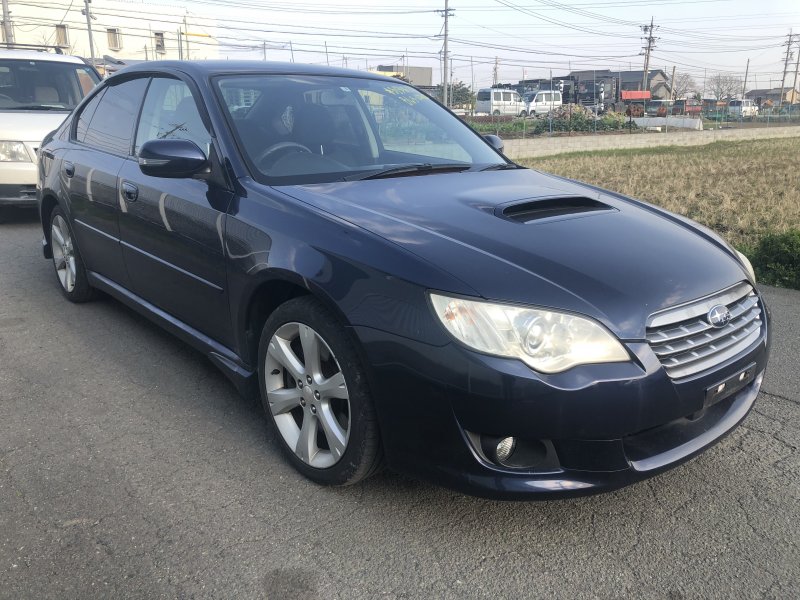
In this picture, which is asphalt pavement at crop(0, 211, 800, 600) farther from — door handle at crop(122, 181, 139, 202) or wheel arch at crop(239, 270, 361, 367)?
door handle at crop(122, 181, 139, 202)

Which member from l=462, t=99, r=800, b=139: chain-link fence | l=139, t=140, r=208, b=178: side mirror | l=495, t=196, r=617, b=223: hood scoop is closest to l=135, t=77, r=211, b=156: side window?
l=139, t=140, r=208, b=178: side mirror

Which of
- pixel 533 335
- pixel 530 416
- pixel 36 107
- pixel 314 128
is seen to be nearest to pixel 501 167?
pixel 314 128

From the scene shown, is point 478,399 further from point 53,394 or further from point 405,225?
point 53,394

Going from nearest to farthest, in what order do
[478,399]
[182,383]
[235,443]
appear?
1. [478,399]
2. [235,443]
3. [182,383]

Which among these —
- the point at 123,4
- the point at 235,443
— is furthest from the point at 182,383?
the point at 123,4

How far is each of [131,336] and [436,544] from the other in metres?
2.74

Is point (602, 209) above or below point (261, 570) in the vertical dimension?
above

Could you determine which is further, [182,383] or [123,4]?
[123,4]

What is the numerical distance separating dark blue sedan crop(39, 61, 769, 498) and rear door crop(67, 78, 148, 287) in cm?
13

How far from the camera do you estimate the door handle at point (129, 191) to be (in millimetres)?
3676

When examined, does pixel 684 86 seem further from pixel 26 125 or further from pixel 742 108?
pixel 26 125

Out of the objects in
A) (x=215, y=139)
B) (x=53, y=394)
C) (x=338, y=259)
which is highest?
(x=215, y=139)

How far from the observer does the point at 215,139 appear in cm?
317

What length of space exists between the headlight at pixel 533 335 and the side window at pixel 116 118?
8.67 feet
